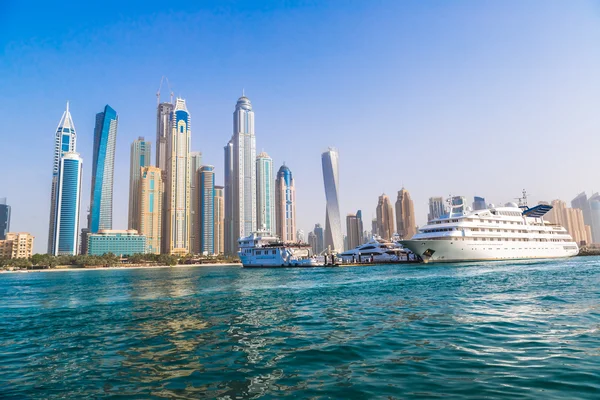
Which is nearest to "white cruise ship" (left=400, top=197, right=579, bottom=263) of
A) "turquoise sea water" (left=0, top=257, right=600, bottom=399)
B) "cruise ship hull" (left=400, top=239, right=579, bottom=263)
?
"cruise ship hull" (left=400, top=239, right=579, bottom=263)

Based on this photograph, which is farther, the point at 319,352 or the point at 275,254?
the point at 275,254

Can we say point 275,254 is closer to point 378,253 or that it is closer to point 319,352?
point 378,253

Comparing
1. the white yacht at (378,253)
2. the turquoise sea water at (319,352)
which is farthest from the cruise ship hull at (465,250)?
the turquoise sea water at (319,352)

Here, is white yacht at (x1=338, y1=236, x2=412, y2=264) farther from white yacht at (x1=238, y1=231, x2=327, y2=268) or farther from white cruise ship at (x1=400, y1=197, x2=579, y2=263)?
white cruise ship at (x1=400, y1=197, x2=579, y2=263)

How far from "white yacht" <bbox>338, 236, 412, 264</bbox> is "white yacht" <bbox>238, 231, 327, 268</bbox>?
14726 millimetres

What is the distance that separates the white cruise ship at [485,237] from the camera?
264 ft

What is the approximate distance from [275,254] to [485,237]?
183 feet

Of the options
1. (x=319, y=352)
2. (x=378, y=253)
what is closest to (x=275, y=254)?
(x=378, y=253)

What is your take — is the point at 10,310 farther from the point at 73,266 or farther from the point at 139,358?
the point at 73,266

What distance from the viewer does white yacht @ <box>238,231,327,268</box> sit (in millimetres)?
102306

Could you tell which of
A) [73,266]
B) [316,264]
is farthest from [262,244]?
[73,266]

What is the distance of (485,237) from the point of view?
275ft

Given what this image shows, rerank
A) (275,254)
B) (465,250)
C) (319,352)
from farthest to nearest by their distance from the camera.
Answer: (275,254) < (465,250) < (319,352)

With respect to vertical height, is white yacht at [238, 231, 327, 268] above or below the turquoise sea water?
above
